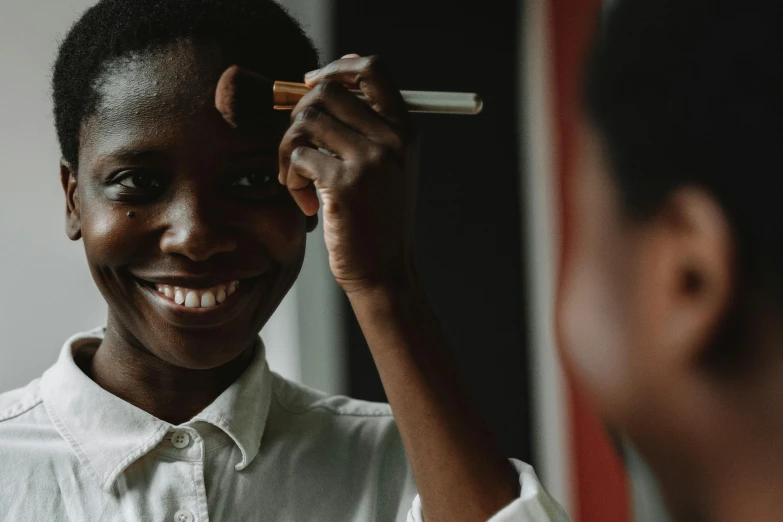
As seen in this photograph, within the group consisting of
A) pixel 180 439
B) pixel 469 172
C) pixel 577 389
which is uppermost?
pixel 469 172

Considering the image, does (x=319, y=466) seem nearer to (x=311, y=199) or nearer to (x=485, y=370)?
(x=311, y=199)

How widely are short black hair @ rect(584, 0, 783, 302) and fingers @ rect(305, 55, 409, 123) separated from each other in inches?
4.4

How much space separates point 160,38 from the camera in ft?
1.79

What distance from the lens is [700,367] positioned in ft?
1.43

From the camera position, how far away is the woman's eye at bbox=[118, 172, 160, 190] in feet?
1.78

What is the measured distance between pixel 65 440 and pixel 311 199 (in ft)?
0.77

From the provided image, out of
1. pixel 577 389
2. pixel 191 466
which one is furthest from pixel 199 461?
pixel 577 389

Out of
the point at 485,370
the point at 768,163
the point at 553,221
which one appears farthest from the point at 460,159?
the point at 768,163

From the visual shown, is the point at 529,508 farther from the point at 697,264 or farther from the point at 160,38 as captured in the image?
the point at 160,38

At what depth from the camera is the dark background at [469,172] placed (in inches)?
36.6

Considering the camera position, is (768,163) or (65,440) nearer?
(768,163)

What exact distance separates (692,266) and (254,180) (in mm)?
283

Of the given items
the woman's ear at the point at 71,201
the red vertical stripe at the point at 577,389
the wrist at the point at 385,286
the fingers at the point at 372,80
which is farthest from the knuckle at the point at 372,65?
the red vertical stripe at the point at 577,389

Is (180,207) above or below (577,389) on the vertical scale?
above
